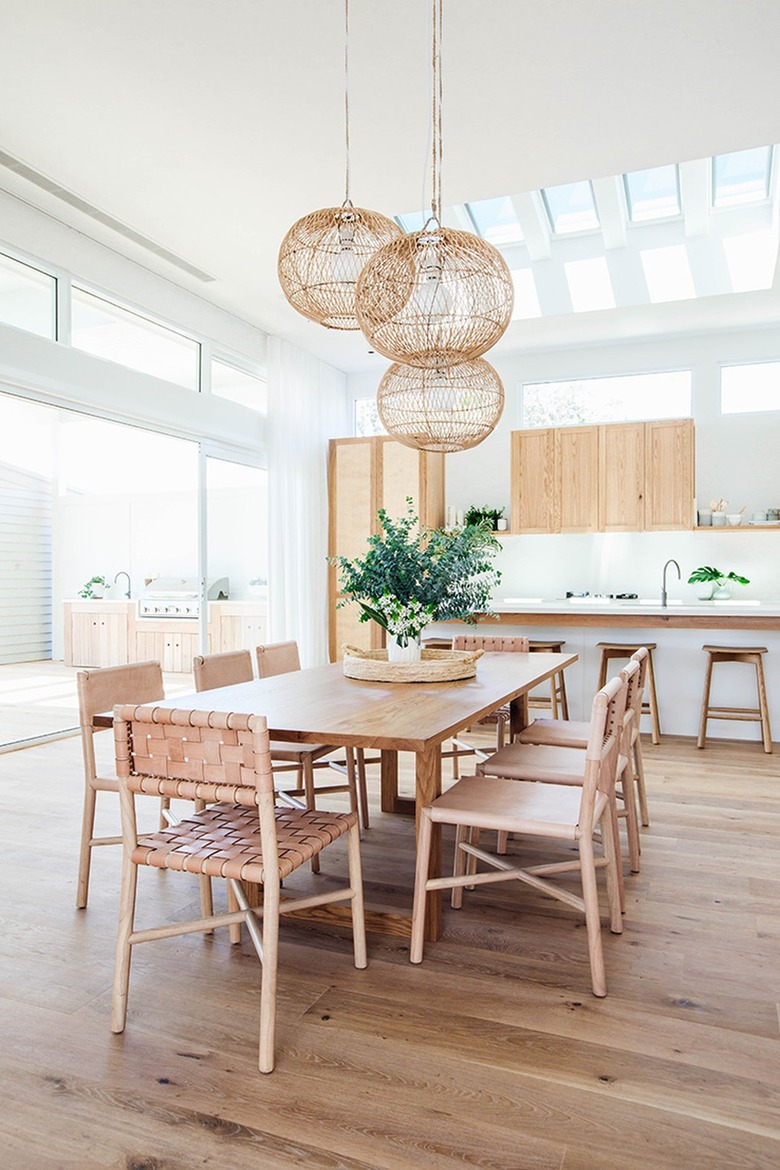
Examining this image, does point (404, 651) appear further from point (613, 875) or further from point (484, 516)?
point (484, 516)

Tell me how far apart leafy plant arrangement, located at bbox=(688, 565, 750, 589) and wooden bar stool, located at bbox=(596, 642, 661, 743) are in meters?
1.06

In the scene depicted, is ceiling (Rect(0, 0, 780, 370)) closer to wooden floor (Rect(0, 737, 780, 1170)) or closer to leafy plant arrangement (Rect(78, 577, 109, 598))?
leafy plant arrangement (Rect(78, 577, 109, 598))

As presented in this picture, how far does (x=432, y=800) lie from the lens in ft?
7.75

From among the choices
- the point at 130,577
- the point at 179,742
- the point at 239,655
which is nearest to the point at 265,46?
the point at 239,655

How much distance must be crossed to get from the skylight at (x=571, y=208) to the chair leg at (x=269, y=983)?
216 inches

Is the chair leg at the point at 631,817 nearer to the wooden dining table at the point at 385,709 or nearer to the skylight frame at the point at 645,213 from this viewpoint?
the wooden dining table at the point at 385,709

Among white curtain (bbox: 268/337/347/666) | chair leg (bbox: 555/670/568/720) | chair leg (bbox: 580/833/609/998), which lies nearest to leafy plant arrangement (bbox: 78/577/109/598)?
white curtain (bbox: 268/337/347/666)

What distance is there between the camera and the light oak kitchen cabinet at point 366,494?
727cm

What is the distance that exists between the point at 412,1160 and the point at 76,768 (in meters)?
3.67

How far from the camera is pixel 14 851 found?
329 cm

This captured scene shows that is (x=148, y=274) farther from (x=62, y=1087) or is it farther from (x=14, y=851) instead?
(x=62, y=1087)

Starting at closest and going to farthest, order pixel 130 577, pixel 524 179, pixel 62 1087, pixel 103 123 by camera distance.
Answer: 1. pixel 62 1087
2. pixel 103 123
3. pixel 524 179
4. pixel 130 577

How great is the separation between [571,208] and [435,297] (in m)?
3.96

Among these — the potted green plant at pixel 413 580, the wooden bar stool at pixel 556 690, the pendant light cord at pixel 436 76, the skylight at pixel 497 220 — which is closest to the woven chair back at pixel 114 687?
the potted green plant at pixel 413 580
